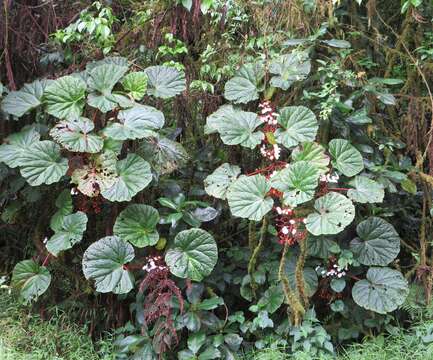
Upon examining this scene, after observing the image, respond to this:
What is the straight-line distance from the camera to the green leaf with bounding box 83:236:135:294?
2.56 metres

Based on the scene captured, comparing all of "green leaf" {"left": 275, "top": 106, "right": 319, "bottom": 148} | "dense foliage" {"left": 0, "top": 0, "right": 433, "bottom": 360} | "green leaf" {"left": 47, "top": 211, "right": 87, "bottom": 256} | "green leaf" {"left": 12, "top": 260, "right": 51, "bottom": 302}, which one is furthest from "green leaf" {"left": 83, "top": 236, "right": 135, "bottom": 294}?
"green leaf" {"left": 275, "top": 106, "right": 319, "bottom": 148}

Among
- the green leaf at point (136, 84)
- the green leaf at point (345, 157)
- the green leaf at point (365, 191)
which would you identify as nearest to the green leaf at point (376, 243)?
the green leaf at point (365, 191)

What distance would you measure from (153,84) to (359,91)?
1038 millimetres

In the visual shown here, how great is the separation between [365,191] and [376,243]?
0.28 metres

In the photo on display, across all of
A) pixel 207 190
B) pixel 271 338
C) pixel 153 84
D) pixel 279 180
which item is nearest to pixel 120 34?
pixel 153 84

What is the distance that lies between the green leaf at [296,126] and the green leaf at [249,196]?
0.23m

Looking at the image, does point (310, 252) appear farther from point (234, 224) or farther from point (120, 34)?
point (120, 34)

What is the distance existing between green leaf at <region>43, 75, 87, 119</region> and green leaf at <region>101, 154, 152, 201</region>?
363mm

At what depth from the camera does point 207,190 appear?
265cm

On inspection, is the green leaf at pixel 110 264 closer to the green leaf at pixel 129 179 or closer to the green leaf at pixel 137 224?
the green leaf at pixel 137 224

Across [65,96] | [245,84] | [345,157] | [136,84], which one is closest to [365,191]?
[345,157]

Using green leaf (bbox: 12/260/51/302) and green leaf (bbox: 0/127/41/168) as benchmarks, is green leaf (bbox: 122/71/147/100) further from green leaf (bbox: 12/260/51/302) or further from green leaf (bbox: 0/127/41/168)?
green leaf (bbox: 12/260/51/302)

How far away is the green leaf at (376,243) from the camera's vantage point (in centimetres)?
262

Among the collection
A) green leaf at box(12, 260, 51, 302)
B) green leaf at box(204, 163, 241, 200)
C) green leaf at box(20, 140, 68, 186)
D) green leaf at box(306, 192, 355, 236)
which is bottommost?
green leaf at box(12, 260, 51, 302)
